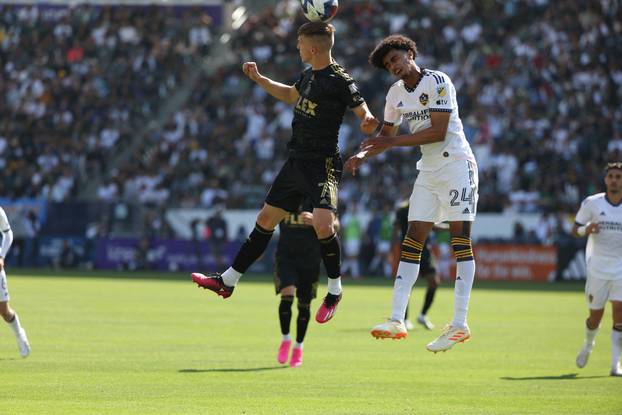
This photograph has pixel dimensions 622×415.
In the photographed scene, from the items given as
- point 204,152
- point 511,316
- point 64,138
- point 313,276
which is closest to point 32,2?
point 64,138

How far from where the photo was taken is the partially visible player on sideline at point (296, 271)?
1568 cm

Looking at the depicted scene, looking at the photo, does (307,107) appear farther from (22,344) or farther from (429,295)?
(429,295)

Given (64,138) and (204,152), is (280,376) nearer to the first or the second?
(204,152)

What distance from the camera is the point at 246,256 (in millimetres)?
12008

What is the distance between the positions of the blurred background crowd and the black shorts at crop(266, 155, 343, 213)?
77.7 feet

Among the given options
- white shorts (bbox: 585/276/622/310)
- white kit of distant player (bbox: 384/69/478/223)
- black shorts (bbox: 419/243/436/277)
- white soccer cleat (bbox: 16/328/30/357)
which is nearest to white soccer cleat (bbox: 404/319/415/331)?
black shorts (bbox: 419/243/436/277)

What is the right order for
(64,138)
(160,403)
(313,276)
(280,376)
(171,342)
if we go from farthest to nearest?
(64,138) → (171,342) → (313,276) → (280,376) → (160,403)

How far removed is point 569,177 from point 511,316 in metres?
12.1

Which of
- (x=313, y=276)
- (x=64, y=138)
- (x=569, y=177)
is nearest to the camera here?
(x=313, y=276)

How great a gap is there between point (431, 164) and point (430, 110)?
1.79ft

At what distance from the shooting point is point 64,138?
42.4 metres

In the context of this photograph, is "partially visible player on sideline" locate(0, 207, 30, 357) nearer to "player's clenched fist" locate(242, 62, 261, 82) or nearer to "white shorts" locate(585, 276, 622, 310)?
"player's clenched fist" locate(242, 62, 261, 82)

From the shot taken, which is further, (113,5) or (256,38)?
(113,5)

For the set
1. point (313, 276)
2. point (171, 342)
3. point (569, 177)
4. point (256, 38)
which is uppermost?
point (256, 38)
